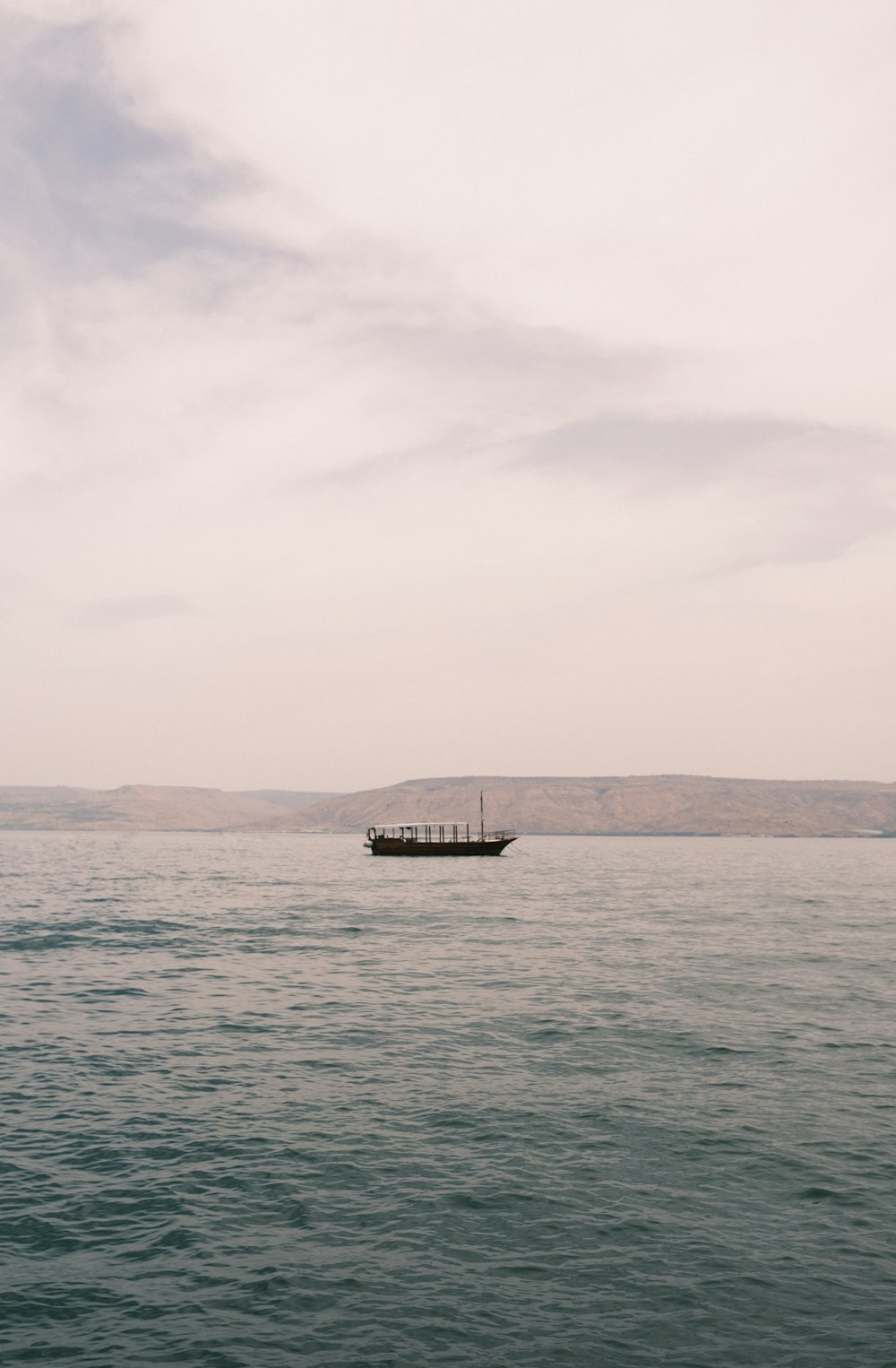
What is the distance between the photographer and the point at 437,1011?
32.7m

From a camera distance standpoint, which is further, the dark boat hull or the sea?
the dark boat hull

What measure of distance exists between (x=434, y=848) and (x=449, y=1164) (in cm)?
14312

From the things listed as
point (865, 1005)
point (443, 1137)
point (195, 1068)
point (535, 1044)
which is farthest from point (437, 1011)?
point (865, 1005)

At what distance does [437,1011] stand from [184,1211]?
17131 mm

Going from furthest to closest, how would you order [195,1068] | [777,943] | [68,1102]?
[777,943] → [195,1068] → [68,1102]

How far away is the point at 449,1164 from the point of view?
18.4 metres

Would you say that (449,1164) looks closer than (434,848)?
Yes

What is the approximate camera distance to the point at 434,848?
160 m

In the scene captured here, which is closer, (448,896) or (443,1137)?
(443,1137)

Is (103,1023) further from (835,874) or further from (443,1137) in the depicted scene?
(835,874)

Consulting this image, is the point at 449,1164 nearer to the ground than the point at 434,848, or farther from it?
farther from it

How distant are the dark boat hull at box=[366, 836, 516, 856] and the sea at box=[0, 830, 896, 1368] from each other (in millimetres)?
113788

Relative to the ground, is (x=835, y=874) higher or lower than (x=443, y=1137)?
lower

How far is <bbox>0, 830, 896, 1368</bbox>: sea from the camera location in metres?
12.7
